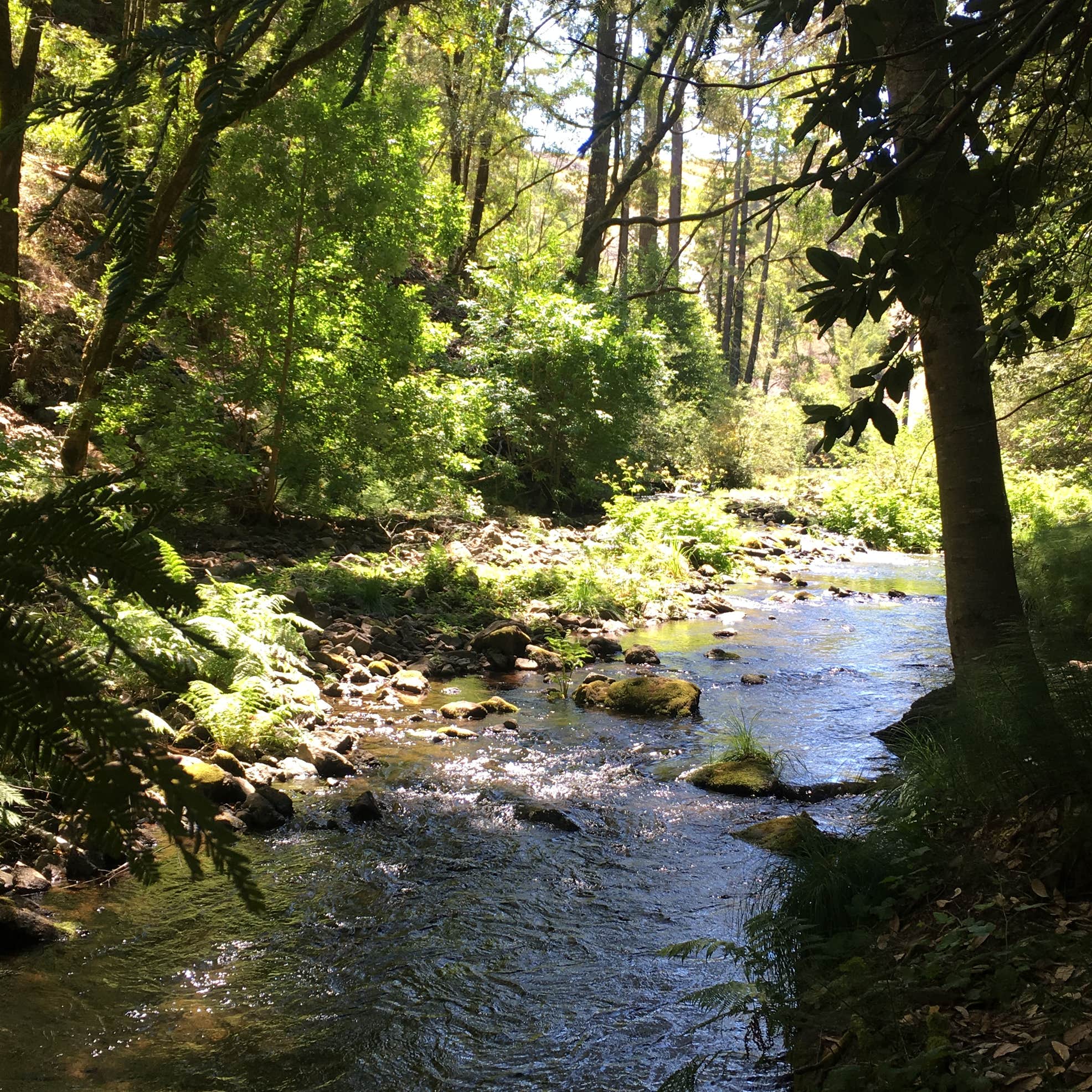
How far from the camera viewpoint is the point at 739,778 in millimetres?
6637

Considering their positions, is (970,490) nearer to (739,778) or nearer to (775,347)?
(739,778)

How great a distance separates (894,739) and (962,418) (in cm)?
378

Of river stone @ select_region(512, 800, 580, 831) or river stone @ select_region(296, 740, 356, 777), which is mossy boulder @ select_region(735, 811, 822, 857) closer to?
river stone @ select_region(512, 800, 580, 831)

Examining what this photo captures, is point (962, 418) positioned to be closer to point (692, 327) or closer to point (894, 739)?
point (894, 739)

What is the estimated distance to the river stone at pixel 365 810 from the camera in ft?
19.0

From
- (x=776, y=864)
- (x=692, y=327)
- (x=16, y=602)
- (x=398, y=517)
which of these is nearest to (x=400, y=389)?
(x=398, y=517)

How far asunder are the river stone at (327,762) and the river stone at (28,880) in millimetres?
2161

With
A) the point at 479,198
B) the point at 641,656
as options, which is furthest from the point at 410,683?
the point at 479,198

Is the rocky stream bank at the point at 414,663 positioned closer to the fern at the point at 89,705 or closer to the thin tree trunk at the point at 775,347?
the fern at the point at 89,705

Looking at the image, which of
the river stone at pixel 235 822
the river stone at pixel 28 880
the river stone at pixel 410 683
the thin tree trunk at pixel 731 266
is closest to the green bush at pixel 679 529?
the river stone at pixel 410 683

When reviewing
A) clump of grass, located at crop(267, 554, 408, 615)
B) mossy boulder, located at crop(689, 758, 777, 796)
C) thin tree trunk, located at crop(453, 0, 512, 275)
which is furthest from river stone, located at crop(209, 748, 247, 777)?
thin tree trunk, located at crop(453, 0, 512, 275)

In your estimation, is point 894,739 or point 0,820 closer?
point 0,820

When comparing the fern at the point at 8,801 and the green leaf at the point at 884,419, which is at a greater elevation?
the green leaf at the point at 884,419

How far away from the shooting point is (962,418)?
4152 mm
